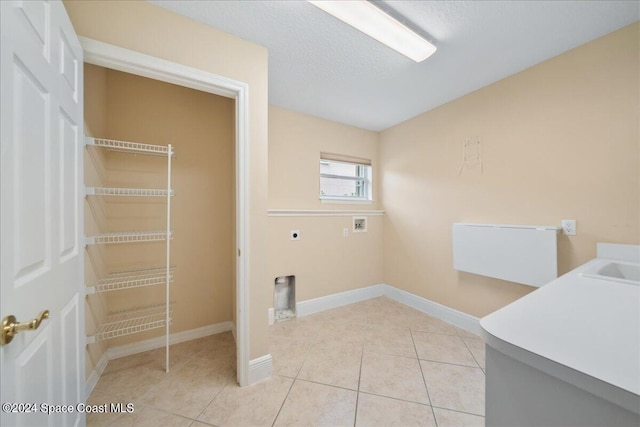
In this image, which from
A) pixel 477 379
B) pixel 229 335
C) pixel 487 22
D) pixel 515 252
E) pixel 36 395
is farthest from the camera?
pixel 229 335

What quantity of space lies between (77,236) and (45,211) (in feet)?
1.27

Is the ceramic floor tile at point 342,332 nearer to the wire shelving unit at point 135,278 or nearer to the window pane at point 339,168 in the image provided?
the wire shelving unit at point 135,278

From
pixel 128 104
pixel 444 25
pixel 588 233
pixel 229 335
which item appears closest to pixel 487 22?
pixel 444 25

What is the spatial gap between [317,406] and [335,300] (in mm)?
1490

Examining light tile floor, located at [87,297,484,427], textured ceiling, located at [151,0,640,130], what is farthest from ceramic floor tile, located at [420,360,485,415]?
textured ceiling, located at [151,0,640,130]

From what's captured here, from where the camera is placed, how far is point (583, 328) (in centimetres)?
62

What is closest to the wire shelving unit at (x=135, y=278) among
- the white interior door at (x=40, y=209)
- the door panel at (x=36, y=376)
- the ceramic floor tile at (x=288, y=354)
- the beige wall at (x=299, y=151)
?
the white interior door at (x=40, y=209)

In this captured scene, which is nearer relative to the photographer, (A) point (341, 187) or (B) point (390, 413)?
(B) point (390, 413)

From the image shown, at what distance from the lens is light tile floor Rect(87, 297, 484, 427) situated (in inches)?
51.7

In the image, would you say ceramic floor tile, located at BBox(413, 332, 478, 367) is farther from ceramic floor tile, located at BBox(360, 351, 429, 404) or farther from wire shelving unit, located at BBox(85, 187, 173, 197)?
wire shelving unit, located at BBox(85, 187, 173, 197)

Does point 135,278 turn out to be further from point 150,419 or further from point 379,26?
point 379,26

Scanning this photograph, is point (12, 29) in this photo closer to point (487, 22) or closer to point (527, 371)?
point (527, 371)

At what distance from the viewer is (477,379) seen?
1602 mm

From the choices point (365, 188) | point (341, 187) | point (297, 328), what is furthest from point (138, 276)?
point (365, 188)
